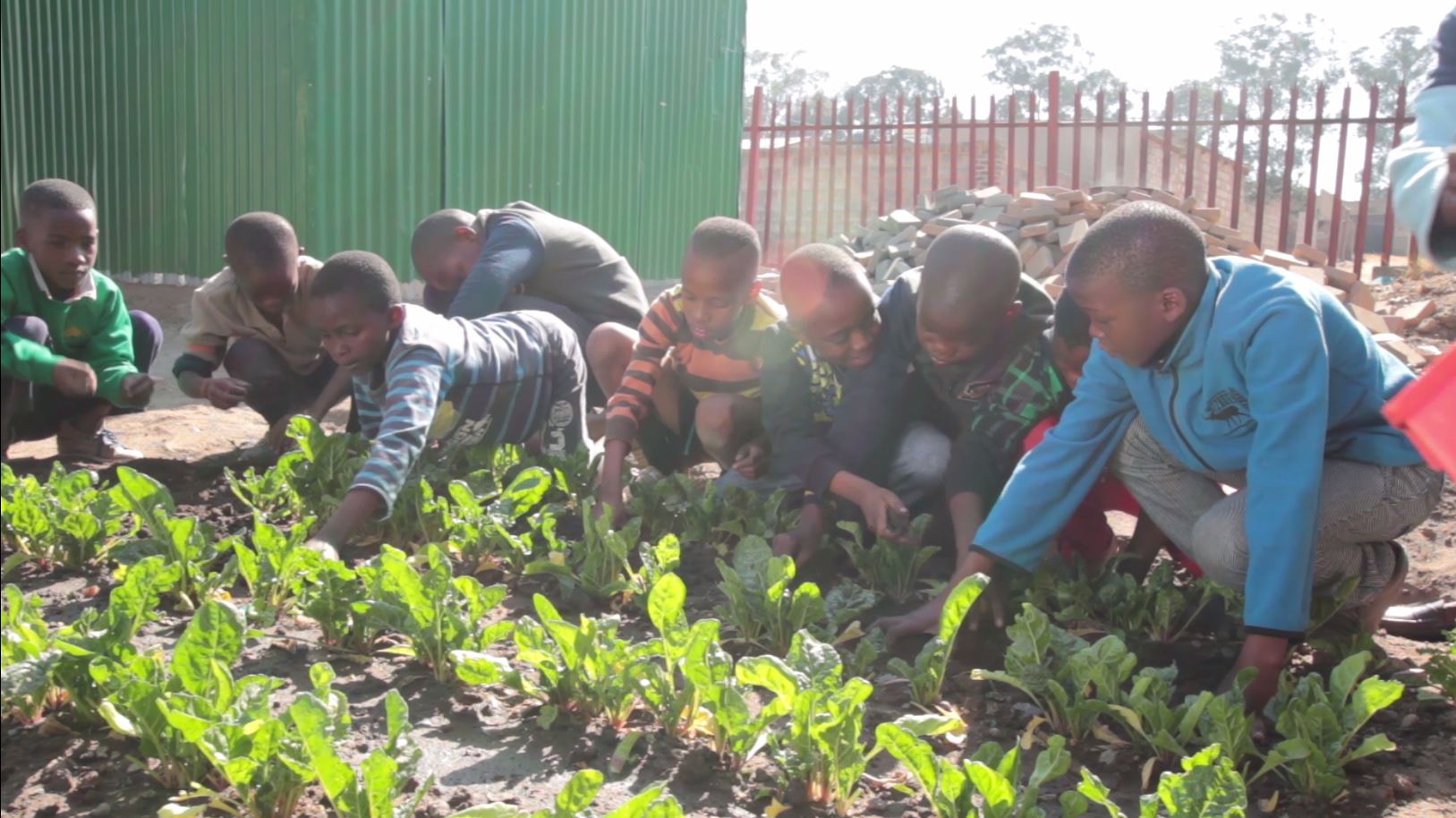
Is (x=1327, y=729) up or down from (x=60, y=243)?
down

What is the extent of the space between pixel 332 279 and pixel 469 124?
5928mm

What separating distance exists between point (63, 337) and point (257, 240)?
1041mm

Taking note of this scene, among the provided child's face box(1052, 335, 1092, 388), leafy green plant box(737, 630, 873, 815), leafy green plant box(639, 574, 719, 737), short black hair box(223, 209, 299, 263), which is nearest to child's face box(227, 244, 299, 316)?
short black hair box(223, 209, 299, 263)

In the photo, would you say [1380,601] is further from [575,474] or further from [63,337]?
[63,337]

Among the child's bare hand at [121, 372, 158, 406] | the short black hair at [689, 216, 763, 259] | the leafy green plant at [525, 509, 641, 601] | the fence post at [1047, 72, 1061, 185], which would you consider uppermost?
the fence post at [1047, 72, 1061, 185]

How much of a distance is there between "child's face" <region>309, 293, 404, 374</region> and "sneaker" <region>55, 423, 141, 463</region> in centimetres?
179

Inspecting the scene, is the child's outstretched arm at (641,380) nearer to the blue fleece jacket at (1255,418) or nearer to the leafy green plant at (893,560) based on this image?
the leafy green plant at (893,560)

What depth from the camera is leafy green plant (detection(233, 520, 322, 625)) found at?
3.12 meters

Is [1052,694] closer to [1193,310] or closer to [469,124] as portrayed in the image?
[1193,310]

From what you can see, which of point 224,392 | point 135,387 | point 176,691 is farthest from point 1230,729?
point 135,387

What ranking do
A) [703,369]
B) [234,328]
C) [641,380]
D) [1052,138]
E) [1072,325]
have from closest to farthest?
[1072,325] < [641,380] < [703,369] < [234,328] < [1052,138]

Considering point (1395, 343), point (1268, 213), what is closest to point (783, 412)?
point (1395, 343)

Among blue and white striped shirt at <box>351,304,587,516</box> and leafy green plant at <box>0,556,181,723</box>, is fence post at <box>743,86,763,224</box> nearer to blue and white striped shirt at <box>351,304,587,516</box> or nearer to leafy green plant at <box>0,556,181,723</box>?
blue and white striped shirt at <box>351,304,587,516</box>

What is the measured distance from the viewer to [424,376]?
3.94 metres
